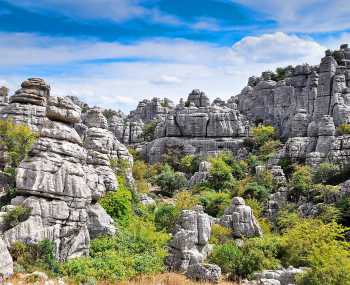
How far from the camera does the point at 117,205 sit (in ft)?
65.5

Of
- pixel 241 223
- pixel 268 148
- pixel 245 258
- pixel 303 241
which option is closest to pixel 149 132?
pixel 268 148

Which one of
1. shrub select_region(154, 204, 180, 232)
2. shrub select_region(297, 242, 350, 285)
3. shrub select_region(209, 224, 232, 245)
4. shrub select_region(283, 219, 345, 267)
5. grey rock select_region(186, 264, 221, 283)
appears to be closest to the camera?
shrub select_region(297, 242, 350, 285)

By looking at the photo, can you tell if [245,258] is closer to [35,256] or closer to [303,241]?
[303,241]

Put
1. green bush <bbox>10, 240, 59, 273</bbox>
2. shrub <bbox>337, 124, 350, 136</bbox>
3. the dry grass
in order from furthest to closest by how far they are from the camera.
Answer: shrub <bbox>337, 124, 350, 136</bbox>, the dry grass, green bush <bbox>10, 240, 59, 273</bbox>

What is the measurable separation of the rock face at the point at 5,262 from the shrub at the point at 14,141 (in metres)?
9.83

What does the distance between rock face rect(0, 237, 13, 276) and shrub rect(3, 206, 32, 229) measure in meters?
1.77

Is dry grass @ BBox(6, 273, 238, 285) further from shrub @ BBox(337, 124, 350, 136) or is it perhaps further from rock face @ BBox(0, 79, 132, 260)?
shrub @ BBox(337, 124, 350, 136)

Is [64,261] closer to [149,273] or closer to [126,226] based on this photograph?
[149,273]

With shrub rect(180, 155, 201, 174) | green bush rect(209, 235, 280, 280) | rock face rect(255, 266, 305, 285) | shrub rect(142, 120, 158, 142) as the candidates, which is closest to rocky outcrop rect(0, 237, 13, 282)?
green bush rect(209, 235, 280, 280)

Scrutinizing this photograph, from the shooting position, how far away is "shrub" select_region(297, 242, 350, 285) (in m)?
13.2

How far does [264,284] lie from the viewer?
14188mm

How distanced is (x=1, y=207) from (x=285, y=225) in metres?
15.6

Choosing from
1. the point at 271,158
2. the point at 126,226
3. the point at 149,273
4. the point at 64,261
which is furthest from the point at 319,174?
the point at 64,261

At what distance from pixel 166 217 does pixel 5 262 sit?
1155 centimetres
